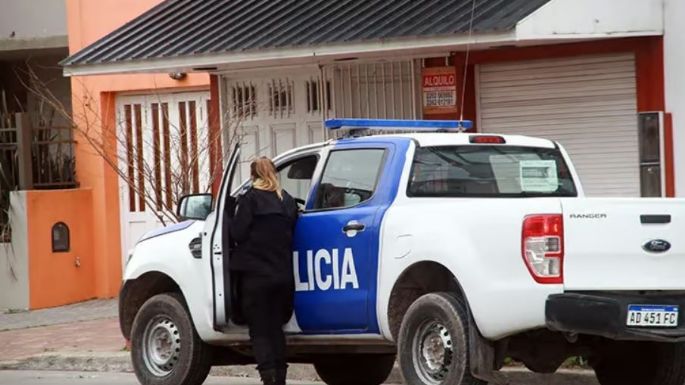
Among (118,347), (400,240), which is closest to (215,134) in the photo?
(118,347)

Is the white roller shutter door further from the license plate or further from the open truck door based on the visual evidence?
the license plate

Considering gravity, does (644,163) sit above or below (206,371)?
above

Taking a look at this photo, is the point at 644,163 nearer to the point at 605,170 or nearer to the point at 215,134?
the point at 605,170

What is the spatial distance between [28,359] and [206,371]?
166 inches

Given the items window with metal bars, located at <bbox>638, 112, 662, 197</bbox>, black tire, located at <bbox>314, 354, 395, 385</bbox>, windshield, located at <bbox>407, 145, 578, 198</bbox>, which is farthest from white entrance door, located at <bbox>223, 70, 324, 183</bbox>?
windshield, located at <bbox>407, 145, 578, 198</bbox>

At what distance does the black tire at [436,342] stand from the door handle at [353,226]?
29.9 inches

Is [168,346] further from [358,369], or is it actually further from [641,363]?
[641,363]

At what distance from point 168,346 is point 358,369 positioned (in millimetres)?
1619

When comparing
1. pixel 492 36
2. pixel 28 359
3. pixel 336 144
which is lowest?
pixel 28 359

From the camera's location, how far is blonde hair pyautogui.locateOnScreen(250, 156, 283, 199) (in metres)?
11.4

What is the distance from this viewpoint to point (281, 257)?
1130 cm

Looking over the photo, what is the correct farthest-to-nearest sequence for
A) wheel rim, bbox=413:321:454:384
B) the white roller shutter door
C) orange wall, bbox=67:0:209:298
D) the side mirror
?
orange wall, bbox=67:0:209:298, the white roller shutter door, the side mirror, wheel rim, bbox=413:321:454:384

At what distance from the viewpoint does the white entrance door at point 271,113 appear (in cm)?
1750

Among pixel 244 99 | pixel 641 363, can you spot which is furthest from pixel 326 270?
pixel 244 99
